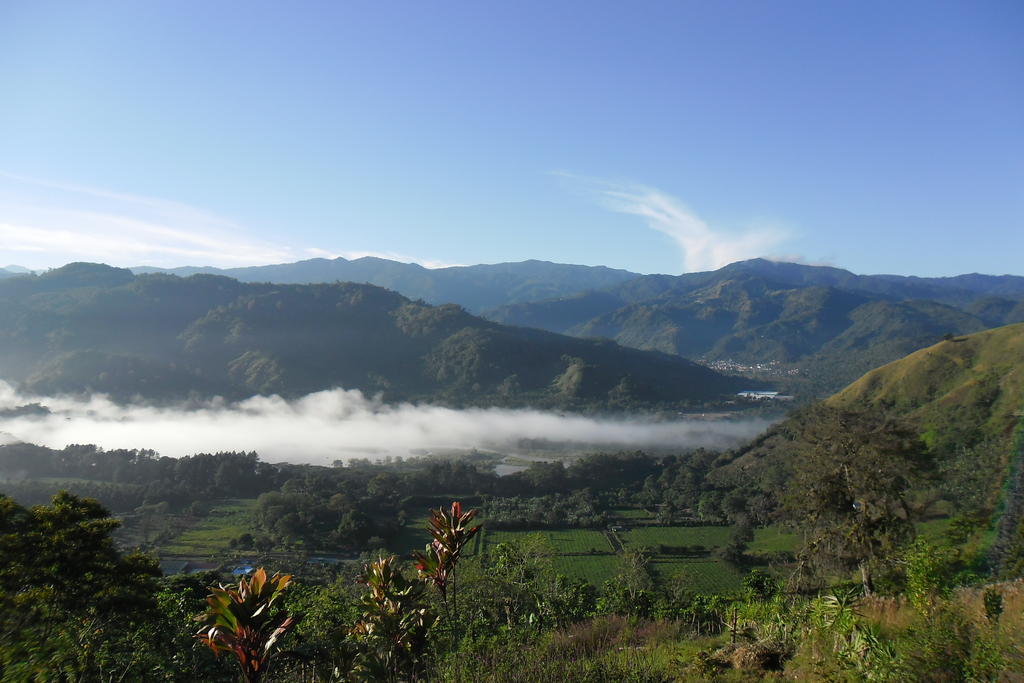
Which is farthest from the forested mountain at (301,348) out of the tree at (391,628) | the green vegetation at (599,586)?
the tree at (391,628)

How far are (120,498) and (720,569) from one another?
51979 millimetres

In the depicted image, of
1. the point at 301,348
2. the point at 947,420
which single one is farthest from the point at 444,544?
the point at 301,348

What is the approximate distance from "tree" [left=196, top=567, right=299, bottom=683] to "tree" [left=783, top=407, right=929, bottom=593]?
604 inches

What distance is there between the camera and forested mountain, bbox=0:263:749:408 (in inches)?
4695

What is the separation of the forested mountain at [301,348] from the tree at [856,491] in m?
105

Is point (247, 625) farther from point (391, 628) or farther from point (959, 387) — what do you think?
point (959, 387)

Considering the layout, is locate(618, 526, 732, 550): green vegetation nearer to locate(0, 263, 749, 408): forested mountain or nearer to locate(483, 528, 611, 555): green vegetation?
locate(483, 528, 611, 555): green vegetation

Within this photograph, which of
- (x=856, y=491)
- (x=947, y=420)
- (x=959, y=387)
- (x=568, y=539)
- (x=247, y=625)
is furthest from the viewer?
(x=959, y=387)

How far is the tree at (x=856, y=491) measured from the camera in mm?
14922

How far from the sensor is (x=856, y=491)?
50.4 feet

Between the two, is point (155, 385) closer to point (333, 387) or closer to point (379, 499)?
point (333, 387)

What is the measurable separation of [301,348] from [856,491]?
425 feet

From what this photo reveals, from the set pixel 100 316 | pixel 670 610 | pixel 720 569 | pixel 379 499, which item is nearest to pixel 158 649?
pixel 670 610

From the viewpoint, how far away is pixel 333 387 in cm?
12262
